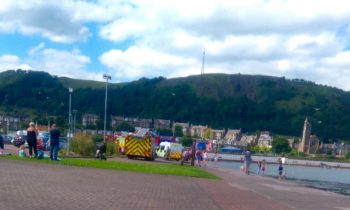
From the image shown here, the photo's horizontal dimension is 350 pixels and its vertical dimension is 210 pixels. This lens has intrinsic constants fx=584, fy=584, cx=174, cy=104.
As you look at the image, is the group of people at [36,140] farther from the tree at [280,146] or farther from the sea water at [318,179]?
the tree at [280,146]

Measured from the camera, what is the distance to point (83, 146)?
40.9 meters

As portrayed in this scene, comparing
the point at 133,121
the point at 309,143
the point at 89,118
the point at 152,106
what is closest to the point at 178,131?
the point at 133,121

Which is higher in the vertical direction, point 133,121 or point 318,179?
point 133,121

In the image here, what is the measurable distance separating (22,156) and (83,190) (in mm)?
11263

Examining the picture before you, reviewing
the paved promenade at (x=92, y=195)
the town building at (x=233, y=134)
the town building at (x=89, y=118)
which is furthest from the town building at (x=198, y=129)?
the paved promenade at (x=92, y=195)

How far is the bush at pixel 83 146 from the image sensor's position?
40.8m

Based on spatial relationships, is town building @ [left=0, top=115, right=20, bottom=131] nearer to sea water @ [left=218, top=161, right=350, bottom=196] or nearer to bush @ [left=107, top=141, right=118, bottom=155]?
sea water @ [left=218, top=161, right=350, bottom=196]

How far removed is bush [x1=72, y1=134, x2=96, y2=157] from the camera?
40.8 m

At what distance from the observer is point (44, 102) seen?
151 meters

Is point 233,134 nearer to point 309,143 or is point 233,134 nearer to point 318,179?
point 309,143

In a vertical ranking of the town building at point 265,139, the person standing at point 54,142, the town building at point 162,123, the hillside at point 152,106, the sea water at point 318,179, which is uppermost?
the hillside at point 152,106

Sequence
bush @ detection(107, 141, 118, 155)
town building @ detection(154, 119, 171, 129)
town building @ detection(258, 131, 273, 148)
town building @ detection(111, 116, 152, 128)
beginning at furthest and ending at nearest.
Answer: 1. town building @ detection(258, 131, 273, 148)
2. town building @ detection(154, 119, 171, 129)
3. town building @ detection(111, 116, 152, 128)
4. bush @ detection(107, 141, 118, 155)

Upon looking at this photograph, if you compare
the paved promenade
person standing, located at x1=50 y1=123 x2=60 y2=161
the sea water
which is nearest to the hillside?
the sea water

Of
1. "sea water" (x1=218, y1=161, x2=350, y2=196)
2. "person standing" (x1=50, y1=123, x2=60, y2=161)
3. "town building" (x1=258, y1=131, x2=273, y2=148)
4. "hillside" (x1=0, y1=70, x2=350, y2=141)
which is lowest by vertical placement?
"sea water" (x1=218, y1=161, x2=350, y2=196)
